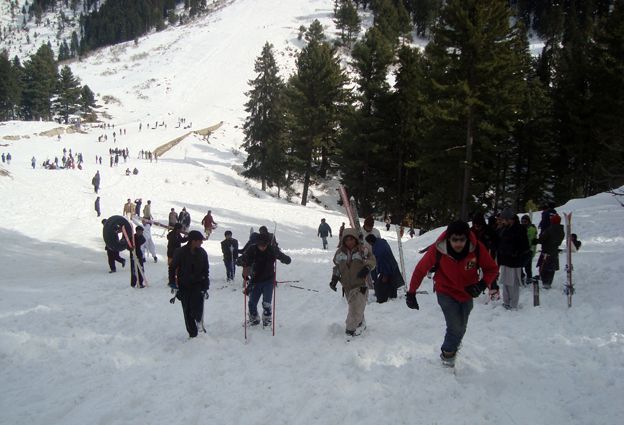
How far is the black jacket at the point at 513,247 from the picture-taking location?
803cm

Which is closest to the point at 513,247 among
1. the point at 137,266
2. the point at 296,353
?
the point at 296,353

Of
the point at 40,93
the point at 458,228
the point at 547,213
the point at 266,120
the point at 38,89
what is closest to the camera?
the point at 458,228

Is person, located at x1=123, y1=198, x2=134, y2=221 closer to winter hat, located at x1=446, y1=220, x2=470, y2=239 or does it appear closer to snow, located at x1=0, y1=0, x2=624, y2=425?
snow, located at x1=0, y1=0, x2=624, y2=425

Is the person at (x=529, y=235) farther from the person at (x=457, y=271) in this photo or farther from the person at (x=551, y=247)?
the person at (x=457, y=271)

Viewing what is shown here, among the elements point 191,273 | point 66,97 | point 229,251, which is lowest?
point 229,251

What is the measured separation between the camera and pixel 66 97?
265 feet

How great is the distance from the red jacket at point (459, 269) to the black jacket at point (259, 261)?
306 centimetres

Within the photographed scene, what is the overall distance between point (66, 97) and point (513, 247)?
9134 centimetres

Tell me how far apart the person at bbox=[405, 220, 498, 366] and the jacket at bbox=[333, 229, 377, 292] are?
1.53 meters

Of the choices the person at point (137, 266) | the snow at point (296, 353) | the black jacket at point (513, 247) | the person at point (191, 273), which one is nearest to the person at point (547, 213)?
the snow at point (296, 353)

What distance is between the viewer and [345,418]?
477 centimetres

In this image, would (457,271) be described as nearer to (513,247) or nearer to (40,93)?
(513,247)

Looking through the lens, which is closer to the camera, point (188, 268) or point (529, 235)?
point (188, 268)

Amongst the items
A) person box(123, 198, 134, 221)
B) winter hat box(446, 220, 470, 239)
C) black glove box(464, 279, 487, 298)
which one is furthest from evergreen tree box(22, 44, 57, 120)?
black glove box(464, 279, 487, 298)
